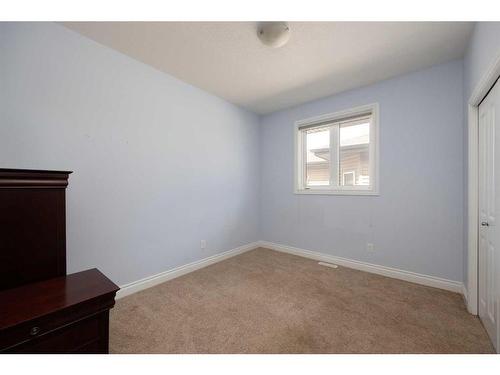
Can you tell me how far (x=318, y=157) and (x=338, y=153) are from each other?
1.09 feet

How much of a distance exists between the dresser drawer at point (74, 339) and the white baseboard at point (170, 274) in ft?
3.69

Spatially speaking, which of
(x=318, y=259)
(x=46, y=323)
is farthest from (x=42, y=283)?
(x=318, y=259)

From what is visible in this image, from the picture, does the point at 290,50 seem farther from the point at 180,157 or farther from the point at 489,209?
the point at 489,209

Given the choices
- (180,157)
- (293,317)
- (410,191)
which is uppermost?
(180,157)

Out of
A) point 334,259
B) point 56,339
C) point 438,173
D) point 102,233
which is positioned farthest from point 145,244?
point 438,173

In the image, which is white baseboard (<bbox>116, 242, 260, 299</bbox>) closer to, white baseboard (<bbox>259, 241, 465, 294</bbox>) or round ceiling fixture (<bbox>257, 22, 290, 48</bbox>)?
white baseboard (<bbox>259, 241, 465, 294</bbox>)

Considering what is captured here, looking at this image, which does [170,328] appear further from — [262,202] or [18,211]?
[262,202]

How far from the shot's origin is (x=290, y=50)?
2137 millimetres

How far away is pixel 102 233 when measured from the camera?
2066 mm

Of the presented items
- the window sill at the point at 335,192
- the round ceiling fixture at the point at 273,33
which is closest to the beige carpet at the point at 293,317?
the window sill at the point at 335,192

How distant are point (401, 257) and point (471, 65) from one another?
6.70 feet

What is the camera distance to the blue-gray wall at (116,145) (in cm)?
169

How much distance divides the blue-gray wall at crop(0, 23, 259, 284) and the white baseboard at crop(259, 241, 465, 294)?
49.3 inches

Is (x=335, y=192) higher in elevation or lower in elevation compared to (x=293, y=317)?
higher
